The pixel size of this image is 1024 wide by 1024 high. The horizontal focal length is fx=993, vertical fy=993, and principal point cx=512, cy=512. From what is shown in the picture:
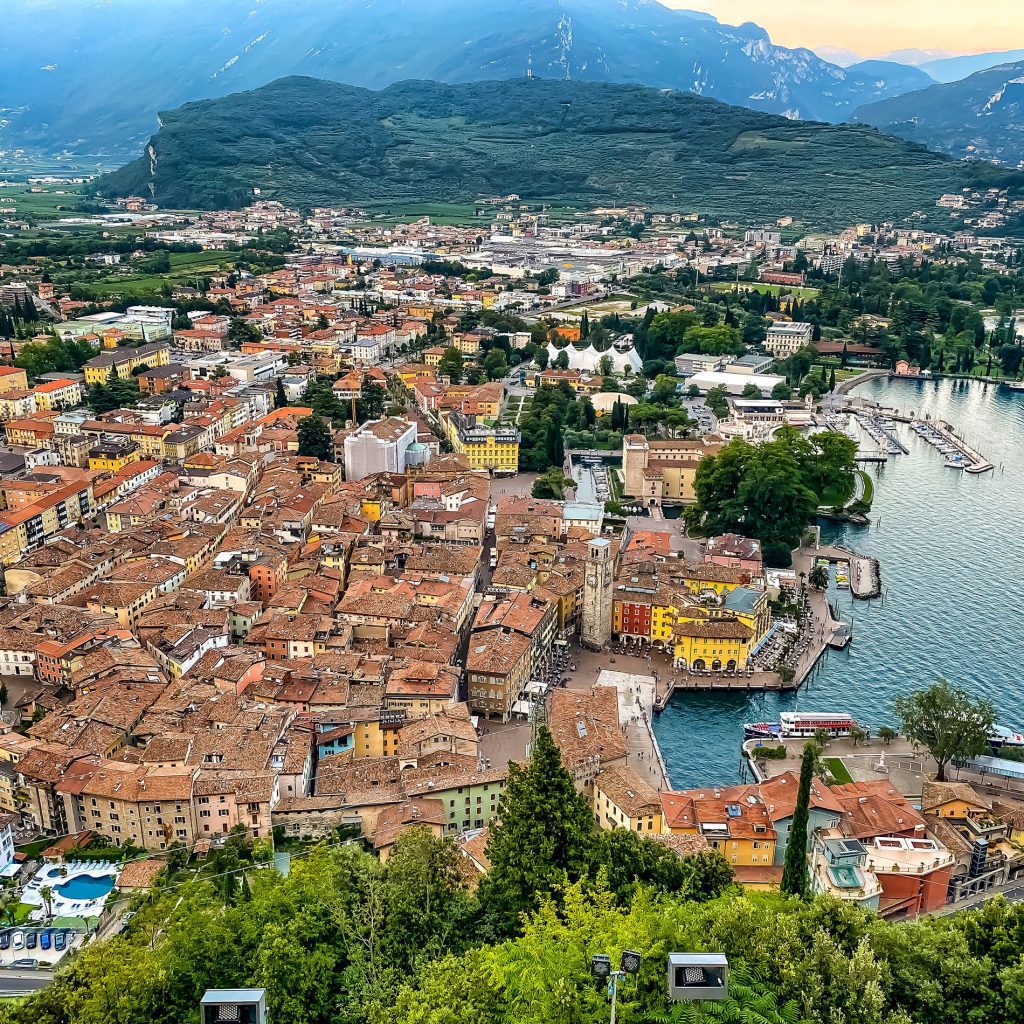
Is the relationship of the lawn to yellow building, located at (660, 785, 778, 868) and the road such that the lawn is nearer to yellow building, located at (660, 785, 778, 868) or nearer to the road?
yellow building, located at (660, 785, 778, 868)

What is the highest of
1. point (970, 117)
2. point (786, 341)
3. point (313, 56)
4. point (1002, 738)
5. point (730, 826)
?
point (313, 56)

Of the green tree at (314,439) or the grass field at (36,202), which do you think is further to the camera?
the grass field at (36,202)

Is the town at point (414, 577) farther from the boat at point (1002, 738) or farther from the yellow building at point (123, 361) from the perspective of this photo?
the boat at point (1002, 738)

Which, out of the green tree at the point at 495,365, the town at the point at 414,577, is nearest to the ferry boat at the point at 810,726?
the town at the point at 414,577

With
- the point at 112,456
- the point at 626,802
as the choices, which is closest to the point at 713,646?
the point at 626,802

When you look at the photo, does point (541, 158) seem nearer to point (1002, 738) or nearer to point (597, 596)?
point (597, 596)

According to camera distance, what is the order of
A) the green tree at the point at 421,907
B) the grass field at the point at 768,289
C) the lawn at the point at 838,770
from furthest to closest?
1. the grass field at the point at 768,289
2. the lawn at the point at 838,770
3. the green tree at the point at 421,907

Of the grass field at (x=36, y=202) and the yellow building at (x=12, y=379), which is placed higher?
the grass field at (x=36, y=202)

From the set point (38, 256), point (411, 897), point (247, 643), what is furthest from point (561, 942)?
point (38, 256)
